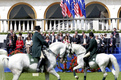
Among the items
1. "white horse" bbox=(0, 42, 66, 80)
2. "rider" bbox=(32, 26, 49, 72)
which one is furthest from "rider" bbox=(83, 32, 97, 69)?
"rider" bbox=(32, 26, 49, 72)

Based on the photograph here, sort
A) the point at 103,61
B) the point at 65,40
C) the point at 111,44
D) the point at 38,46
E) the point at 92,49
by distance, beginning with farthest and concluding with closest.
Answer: the point at 111,44 < the point at 65,40 < the point at 92,49 < the point at 103,61 < the point at 38,46

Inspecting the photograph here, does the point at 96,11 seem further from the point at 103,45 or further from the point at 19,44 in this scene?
the point at 19,44

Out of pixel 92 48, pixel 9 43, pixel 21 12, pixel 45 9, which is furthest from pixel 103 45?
pixel 21 12

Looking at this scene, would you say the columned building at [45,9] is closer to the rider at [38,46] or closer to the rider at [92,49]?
the rider at [92,49]

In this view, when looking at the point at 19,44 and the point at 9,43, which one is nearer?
the point at 19,44

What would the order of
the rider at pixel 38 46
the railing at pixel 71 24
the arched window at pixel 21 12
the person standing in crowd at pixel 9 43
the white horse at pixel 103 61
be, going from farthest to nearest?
the arched window at pixel 21 12
the railing at pixel 71 24
the person standing in crowd at pixel 9 43
the white horse at pixel 103 61
the rider at pixel 38 46

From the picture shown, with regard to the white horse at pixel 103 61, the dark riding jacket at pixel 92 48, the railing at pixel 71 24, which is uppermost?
the railing at pixel 71 24

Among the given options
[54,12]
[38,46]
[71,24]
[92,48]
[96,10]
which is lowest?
[92,48]

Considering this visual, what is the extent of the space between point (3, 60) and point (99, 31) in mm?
13464

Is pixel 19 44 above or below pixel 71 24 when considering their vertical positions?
below

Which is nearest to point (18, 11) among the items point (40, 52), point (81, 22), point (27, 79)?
point (81, 22)

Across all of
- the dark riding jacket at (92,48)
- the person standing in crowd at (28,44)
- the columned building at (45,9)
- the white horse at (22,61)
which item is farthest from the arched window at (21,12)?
the white horse at (22,61)

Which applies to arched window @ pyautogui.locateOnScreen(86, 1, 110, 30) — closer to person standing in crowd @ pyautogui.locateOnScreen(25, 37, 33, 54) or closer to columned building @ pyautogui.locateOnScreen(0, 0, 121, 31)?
columned building @ pyautogui.locateOnScreen(0, 0, 121, 31)

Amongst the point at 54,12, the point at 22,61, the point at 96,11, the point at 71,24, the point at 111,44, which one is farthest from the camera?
the point at 54,12
